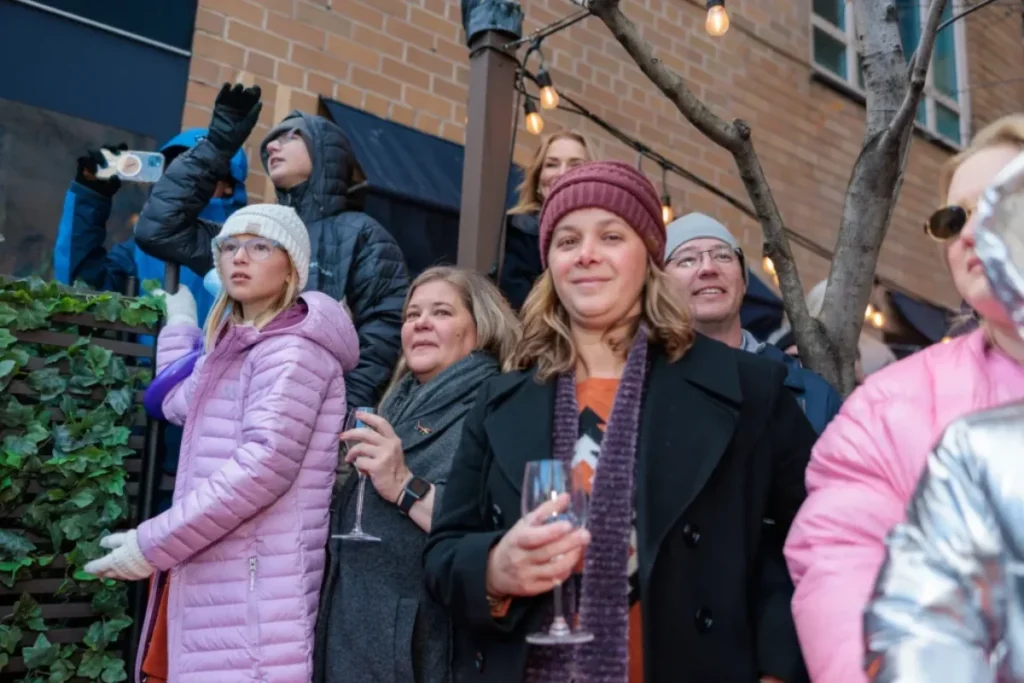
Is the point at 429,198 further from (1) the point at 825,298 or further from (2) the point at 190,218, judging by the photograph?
(1) the point at 825,298

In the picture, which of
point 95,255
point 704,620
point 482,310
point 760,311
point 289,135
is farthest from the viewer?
point 760,311

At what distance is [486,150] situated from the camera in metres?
3.47

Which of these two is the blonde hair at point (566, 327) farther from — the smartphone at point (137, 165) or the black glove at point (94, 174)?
the black glove at point (94, 174)

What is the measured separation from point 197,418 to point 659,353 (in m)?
1.49

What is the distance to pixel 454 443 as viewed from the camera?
2.56m

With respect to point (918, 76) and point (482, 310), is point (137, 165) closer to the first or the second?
point (482, 310)

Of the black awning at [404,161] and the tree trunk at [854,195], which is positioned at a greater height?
the black awning at [404,161]

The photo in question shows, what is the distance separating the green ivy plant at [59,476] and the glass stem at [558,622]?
2.05 metres

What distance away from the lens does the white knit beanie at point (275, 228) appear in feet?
9.43

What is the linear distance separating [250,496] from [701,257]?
1575mm

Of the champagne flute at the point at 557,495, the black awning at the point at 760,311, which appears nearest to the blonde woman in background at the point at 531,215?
the champagne flute at the point at 557,495

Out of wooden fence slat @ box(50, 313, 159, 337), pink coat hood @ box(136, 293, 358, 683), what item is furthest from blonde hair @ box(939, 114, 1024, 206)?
wooden fence slat @ box(50, 313, 159, 337)

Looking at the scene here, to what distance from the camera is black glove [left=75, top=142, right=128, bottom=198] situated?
3736 mm

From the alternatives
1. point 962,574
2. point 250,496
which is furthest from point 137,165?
point 962,574
